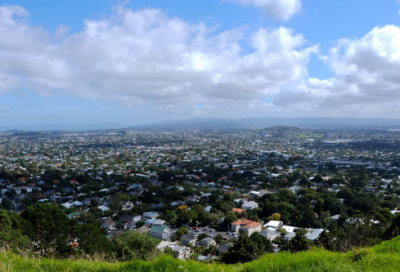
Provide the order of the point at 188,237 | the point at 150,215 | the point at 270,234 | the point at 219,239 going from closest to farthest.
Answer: the point at 219,239
the point at 188,237
the point at 270,234
the point at 150,215

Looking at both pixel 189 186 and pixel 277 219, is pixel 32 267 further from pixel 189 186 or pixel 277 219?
pixel 189 186

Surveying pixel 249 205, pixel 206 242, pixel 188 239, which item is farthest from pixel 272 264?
pixel 249 205

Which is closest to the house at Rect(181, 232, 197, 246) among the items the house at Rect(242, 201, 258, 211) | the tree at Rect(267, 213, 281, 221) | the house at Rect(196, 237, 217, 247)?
the house at Rect(196, 237, 217, 247)

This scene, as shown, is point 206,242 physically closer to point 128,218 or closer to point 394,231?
point 128,218

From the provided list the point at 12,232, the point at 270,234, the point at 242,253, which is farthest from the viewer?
the point at 270,234

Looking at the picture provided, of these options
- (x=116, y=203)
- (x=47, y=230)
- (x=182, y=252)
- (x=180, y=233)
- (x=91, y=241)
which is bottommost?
(x=180, y=233)

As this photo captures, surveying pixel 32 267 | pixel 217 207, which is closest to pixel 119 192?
pixel 217 207

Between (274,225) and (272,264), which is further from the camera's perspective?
(274,225)
